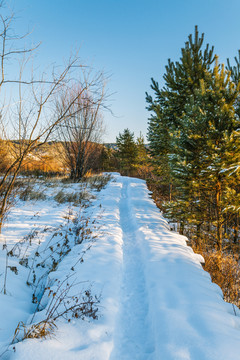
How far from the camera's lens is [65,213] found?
20.1 ft

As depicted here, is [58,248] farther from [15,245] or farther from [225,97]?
[225,97]

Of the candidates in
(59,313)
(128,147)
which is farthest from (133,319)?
(128,147)

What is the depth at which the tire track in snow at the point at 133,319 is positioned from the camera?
185 centimetres

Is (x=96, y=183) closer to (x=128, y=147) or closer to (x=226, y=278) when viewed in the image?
(x=226, y=278)

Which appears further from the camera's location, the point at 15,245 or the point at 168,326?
the point at 15,245

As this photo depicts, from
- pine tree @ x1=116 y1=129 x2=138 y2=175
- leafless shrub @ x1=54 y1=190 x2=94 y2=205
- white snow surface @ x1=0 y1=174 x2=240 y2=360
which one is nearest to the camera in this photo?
white snow surface @ x1=0 y1=174 x2=240 y2=360

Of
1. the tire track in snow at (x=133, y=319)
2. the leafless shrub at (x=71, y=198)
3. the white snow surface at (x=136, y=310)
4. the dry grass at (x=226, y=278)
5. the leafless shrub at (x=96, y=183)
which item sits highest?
the leafless shrub at (x=96, y=183)

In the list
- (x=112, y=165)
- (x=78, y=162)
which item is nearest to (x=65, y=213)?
(x=78, y=162)

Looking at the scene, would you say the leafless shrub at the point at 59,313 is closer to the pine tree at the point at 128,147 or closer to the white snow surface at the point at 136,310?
the white snow surface at the point at 136,310

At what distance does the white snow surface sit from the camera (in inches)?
66.1

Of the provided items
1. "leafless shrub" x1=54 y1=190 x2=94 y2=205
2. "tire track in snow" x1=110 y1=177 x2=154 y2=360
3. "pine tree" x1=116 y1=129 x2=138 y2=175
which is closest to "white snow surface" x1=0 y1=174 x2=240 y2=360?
"tire track in snow" x1=110 y1=177 x2=154 y2=360

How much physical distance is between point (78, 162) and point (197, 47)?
935 cm

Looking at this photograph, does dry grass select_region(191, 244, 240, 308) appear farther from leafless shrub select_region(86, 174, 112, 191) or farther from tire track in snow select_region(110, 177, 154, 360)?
leafless shrub select_region(86, 174, 112, 191)

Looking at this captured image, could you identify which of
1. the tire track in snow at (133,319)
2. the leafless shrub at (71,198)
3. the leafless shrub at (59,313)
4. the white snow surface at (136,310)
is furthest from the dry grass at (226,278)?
the leafless shrub at (71,198)
